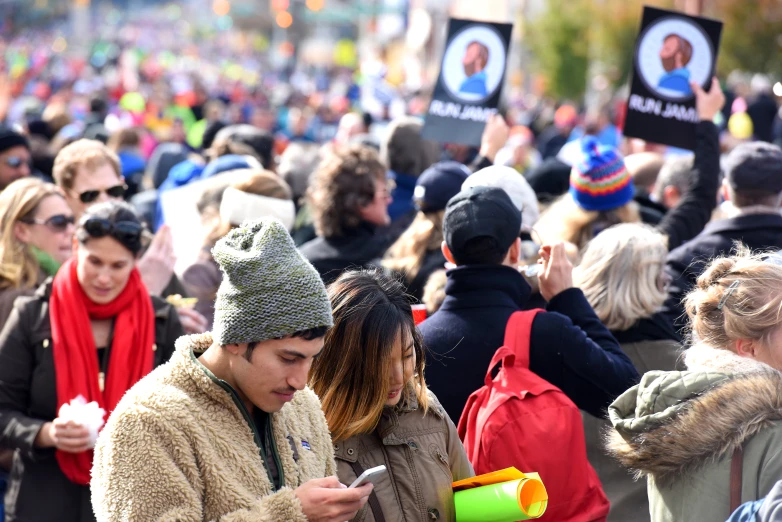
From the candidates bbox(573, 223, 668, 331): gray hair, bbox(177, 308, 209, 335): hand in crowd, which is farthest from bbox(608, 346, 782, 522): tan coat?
bbox(177, 308, 209, 335): hand in crowd

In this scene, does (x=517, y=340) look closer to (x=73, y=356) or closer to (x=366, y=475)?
(x=366, y=475)

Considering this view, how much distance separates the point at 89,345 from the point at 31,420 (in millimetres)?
352

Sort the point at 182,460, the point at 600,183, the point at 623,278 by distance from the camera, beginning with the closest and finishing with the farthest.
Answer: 1. the point at 182,460
2. the point at 623,278
3. the point at 600,183

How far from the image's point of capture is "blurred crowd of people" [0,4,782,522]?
2510mm

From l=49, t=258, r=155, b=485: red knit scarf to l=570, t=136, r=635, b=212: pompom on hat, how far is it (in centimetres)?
240

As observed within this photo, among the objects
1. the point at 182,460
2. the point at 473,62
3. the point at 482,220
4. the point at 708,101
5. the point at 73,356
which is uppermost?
the point at 473,62

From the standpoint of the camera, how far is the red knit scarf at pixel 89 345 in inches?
154

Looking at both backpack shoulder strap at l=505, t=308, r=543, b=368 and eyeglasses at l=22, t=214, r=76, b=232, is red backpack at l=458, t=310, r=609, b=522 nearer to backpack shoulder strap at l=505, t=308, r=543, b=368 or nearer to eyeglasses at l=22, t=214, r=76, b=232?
backpack shoulder strap at l=505, t=308, r=543, b=368

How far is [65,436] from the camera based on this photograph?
3.75m

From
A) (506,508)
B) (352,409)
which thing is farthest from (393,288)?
(506,508)

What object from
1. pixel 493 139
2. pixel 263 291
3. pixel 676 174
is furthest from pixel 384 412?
pixel 676 174

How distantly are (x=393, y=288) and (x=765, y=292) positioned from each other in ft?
3.53

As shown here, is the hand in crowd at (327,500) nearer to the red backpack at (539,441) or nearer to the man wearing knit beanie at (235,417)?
the man wearing knit beanie at (235,417)

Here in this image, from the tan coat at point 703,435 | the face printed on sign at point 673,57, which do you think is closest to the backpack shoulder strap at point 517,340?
the tan coat at point 703,435
